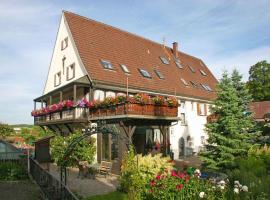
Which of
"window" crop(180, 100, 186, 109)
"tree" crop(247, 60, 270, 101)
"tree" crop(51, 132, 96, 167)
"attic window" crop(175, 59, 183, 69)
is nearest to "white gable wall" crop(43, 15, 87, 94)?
"tree" crop(51, 132, 96, 167)

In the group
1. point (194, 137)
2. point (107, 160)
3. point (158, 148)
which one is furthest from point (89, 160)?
point (194, 137)

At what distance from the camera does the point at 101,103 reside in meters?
18.4

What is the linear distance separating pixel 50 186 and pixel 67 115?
32.2 ft

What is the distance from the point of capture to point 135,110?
54.9ft

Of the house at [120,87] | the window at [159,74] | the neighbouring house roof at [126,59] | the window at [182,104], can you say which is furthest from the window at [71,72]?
the window at [182,104]

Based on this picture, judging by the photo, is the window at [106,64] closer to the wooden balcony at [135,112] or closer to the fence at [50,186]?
the wooden balcony at [135,112]

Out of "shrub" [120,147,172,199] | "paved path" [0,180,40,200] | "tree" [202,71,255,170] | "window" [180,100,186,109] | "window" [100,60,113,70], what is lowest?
"paved path" [0,180,40,200]

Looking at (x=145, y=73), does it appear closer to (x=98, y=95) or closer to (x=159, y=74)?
(x=159, y=74)

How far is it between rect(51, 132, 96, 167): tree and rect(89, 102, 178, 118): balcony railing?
1890mm

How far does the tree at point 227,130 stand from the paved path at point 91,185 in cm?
590

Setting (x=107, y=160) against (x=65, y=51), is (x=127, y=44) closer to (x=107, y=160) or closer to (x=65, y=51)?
(x=65, y=51)

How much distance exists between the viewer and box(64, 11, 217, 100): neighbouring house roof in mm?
22031

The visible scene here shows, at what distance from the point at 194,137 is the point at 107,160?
1286cm

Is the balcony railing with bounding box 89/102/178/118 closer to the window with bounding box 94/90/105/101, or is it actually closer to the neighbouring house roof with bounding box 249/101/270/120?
the window with bounding box 94/90/105/101
